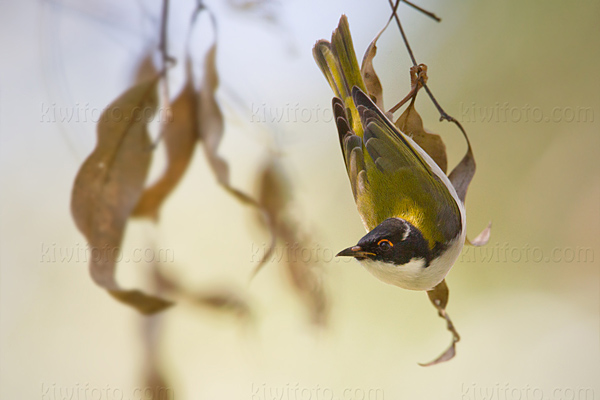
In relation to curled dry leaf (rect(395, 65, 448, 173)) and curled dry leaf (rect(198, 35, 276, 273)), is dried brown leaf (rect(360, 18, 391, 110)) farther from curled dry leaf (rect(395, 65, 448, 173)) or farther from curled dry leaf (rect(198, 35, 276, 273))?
curled dry leaf (rect(198, 35, 276, 273))

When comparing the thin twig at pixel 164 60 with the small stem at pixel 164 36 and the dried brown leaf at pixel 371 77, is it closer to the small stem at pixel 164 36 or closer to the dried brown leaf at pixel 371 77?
the small stem at pixel 164 36

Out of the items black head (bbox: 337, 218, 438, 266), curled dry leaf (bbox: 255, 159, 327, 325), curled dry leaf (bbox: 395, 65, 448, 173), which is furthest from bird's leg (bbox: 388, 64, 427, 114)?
curled dry leaf (bbox: 255, 159, 327, 325)

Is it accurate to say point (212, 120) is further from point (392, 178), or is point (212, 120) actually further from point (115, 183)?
point (392, 178)

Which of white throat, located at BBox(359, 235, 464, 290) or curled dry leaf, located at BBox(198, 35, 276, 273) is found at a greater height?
curled dry leaf, located at BBox(198, 35, 276, 273)

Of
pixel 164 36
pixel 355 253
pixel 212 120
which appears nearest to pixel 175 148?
pixel 212 120

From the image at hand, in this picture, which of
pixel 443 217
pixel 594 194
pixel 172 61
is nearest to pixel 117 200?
pixel 172 61

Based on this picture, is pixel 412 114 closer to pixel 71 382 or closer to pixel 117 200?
pixel 117 200

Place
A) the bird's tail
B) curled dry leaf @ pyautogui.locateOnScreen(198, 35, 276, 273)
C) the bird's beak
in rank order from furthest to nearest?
curled dry leaf @ pyautogui.locateOnScreen(198, 35, 276, 273) < the bird's tail < the bird's beak

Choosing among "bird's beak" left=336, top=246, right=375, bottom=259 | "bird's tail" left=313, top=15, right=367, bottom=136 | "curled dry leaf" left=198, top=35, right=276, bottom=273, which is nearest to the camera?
"bird's beak" left=336, top=246, right=375, bottom=259
